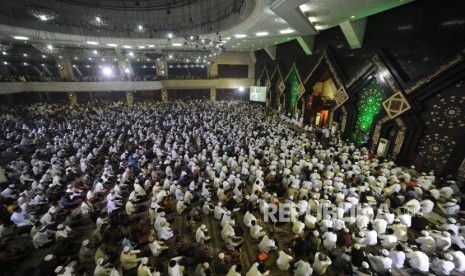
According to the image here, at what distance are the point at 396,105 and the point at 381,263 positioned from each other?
24.3 ft

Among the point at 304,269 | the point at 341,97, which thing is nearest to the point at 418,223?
the point at 304,269

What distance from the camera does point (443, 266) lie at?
4.30m

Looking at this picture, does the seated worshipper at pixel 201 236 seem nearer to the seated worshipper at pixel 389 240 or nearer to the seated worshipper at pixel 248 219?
the seated worshipper at pixel 248 219

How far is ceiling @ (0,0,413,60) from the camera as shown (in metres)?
8.62

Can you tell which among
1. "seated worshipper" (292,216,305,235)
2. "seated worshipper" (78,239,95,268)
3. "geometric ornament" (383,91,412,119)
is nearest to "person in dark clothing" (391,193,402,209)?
"seated worshipper" (292,216,305,235)

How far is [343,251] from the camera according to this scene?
4.62 meters

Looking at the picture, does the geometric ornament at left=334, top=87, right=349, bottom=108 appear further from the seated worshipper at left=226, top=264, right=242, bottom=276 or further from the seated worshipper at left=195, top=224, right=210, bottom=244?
the seated worshipper at left=226, top=264, right=242, bottom=276

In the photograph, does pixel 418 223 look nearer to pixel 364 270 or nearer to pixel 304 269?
pixel 364 270

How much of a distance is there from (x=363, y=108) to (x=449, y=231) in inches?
297

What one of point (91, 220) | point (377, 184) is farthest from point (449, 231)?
point (91, 220)

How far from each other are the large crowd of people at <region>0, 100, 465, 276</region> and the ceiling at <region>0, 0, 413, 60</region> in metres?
5.23

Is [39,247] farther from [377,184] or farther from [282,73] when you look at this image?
[282,73]

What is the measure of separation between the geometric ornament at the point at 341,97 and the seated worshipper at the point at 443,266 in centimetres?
910

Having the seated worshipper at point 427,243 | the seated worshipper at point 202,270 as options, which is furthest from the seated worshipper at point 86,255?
the seated worshipper at point 427,243
